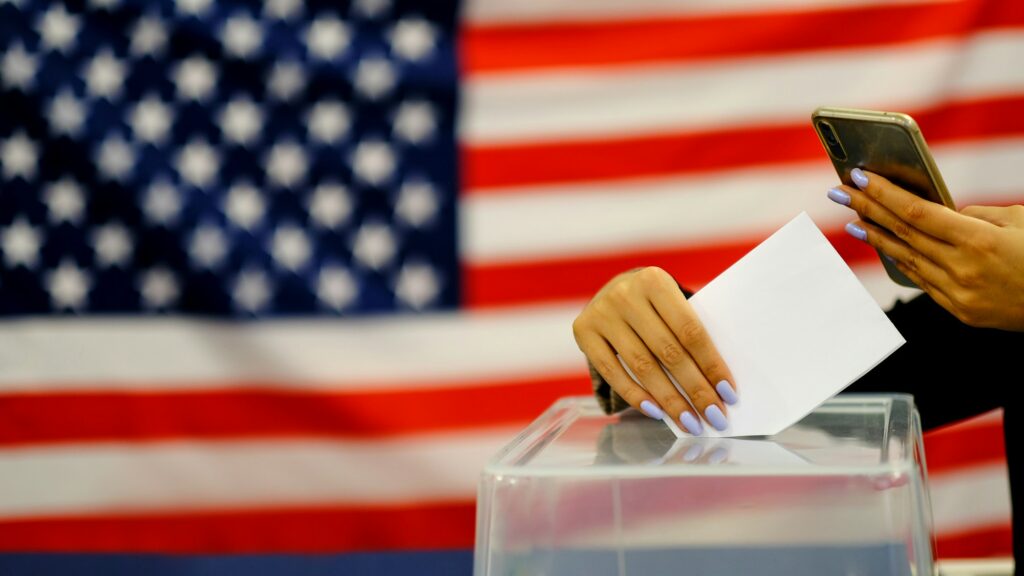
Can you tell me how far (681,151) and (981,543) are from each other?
3.21 ft

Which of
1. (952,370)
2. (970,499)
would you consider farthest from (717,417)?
(970,499)

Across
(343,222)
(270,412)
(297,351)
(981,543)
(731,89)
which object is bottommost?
(981,543)

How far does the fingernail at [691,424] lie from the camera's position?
87 cm

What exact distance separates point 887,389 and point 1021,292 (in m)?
0.43

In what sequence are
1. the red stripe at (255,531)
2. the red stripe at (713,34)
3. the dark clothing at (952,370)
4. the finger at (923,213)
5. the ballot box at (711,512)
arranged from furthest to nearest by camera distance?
the red stripe at (255,531) → the red stripe at (713,34) → the dark clothing at (952,370) → the finger at (923,213) → the ballot box at (711,512)

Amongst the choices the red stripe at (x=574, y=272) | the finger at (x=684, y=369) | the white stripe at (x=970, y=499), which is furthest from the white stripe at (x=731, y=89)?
the finger at (x=684, y=369)

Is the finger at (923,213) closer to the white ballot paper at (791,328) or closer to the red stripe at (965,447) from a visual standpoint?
the white ballot paper at (791,328)

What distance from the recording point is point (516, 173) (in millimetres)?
2146

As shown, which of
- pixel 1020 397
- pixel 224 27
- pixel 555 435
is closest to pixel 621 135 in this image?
pixel 224 27

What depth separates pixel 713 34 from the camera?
83.5 inches

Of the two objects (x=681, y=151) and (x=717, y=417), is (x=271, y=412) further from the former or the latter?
(x=717, y=417)

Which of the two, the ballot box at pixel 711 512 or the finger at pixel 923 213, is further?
the finger at pixel 923 213

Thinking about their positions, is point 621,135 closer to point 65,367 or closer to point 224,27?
point 224,27

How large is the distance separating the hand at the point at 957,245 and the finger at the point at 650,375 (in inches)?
9.0
